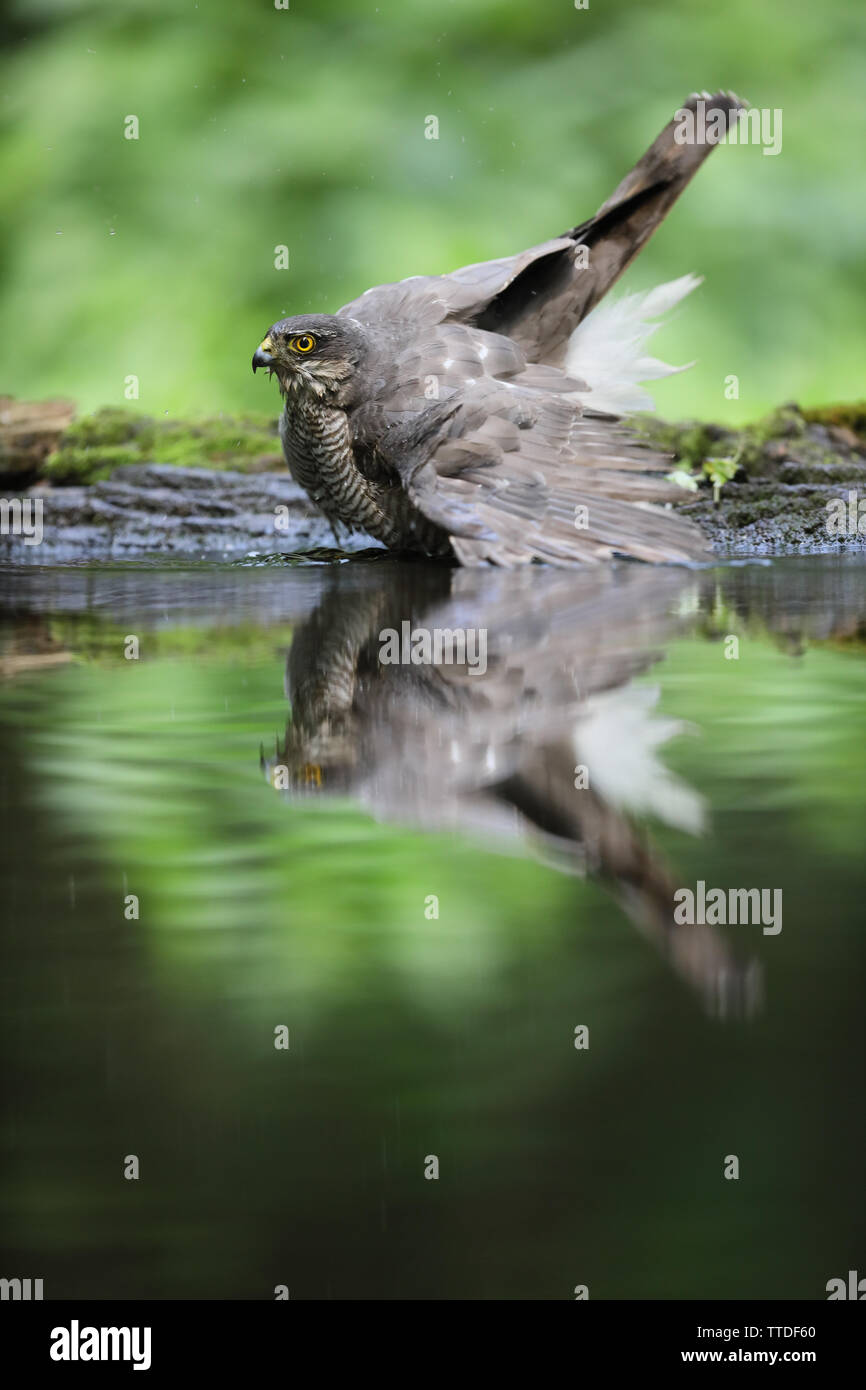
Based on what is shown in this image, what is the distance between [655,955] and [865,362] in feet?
19.6

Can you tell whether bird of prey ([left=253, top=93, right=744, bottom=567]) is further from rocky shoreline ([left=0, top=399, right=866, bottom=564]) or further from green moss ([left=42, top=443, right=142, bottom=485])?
green moss ([left=42, top=443, right=142, bottom=485])

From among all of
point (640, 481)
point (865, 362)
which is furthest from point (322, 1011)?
point (865, 362)

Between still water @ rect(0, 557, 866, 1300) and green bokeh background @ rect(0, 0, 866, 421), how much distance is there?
15.8 feet

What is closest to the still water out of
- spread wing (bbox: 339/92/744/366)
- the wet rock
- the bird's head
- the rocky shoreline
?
the bird's head

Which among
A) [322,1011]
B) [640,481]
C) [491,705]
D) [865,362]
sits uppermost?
[865,362]

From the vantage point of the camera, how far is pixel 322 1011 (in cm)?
122

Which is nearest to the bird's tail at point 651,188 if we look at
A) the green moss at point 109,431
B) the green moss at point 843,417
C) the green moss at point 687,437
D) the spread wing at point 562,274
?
the spread wing at point 562,274

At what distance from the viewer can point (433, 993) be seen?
4.13ft

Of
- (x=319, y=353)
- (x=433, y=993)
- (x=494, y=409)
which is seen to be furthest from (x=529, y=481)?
(x=433, y=993)

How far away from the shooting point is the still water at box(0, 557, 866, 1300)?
3.14 feet

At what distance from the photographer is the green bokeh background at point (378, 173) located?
6.90m

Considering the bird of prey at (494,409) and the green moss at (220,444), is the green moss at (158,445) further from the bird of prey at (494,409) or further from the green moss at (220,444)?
the bird of prey at (494,409)

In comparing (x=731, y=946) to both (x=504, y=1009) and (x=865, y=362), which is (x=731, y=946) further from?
(x=865, y=362)

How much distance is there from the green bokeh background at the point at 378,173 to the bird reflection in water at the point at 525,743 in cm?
397
